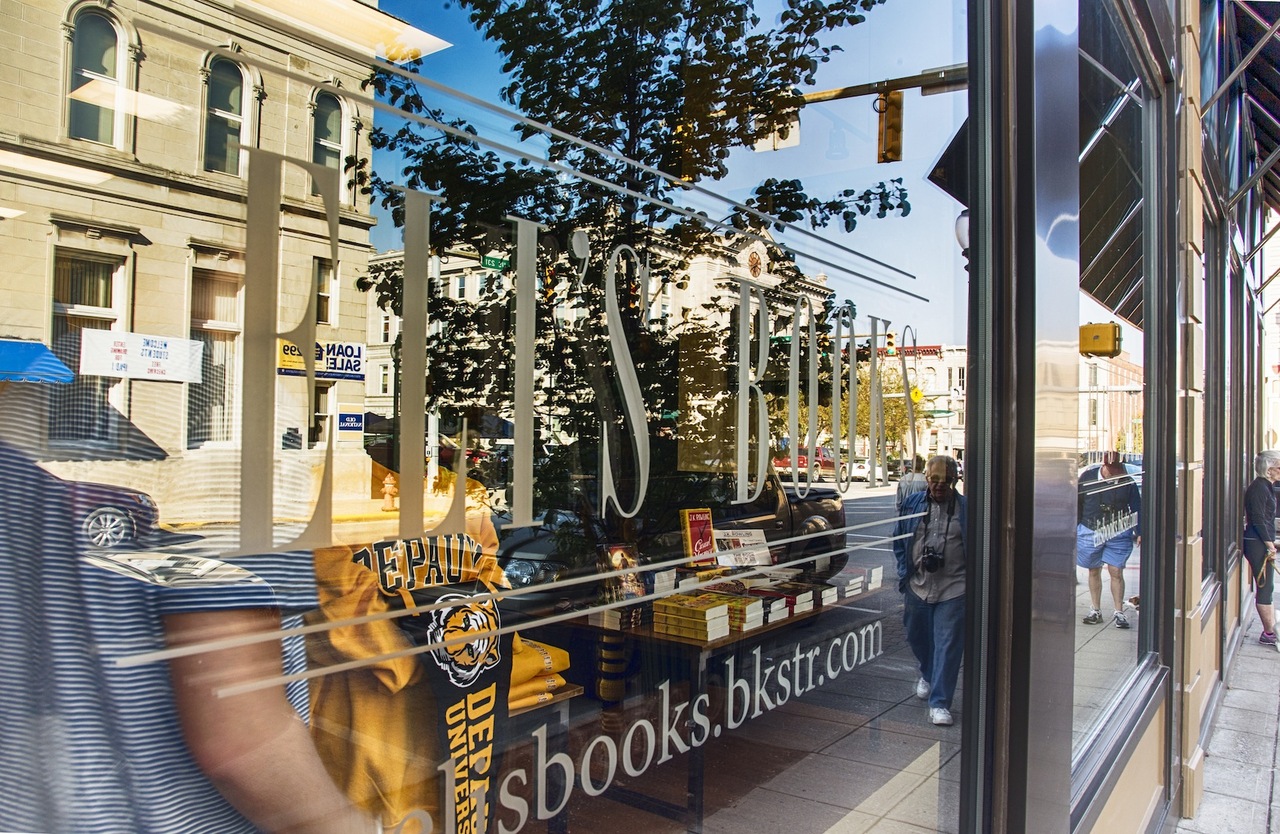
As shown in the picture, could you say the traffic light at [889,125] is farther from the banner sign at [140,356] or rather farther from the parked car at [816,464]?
the banner sign at [140,356]

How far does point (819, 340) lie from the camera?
2.71m

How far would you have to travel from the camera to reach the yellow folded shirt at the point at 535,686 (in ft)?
7.13

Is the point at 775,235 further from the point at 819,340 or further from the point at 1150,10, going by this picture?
the point at 1150,10

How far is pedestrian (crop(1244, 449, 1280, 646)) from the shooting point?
27.5 feet

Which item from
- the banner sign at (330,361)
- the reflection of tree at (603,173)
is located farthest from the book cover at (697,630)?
the banner sign at (330,361)

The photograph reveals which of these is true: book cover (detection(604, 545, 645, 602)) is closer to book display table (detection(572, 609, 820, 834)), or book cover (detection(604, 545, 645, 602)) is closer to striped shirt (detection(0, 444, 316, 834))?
book display table (detection(572, 609, 820, 834))

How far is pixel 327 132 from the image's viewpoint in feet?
4.27

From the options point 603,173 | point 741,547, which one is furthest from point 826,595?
point 603,173

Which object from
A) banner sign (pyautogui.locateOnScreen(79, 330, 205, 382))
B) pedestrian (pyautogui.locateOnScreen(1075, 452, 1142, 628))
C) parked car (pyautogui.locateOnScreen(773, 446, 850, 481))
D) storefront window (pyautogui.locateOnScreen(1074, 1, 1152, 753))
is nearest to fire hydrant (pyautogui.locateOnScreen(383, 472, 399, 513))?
banner sign (pyautogui.locateOnScreen(79, 330, 205, 382))

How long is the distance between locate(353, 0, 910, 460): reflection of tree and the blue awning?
469mm

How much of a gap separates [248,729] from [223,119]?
813mm

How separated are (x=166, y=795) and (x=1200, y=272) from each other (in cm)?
532

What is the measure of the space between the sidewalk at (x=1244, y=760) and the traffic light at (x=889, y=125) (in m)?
3.71

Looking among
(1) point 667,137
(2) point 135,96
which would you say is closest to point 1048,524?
(1) point 667,137
